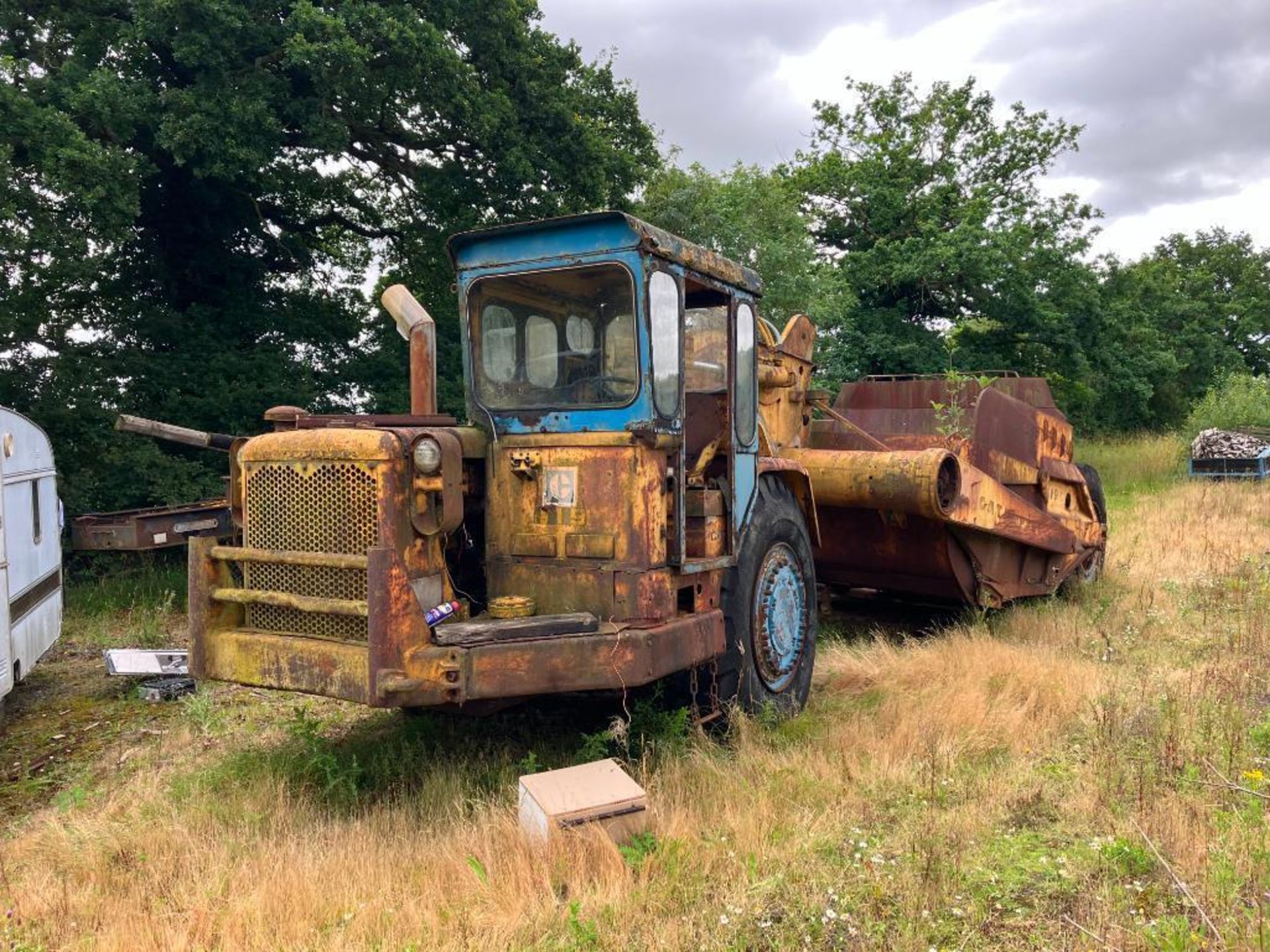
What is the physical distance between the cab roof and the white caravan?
3205mm

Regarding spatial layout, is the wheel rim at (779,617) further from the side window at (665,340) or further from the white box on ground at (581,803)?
the white box on ground at (581,803)

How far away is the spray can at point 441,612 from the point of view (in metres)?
3.73

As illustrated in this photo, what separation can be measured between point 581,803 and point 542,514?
130 cm

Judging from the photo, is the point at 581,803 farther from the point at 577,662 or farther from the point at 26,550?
the point at 26,550

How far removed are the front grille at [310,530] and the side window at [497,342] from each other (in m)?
1.02

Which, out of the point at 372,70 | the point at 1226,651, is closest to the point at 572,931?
the point at 1226,651

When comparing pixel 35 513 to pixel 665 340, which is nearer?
pixel 665 340

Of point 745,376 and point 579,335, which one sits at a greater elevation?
point 579,335

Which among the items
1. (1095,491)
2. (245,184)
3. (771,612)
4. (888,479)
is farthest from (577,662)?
(245,184)

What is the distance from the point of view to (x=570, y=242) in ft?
13.7

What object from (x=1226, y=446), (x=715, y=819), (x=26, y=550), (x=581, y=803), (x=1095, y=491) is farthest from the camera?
(x=1226, y=446)

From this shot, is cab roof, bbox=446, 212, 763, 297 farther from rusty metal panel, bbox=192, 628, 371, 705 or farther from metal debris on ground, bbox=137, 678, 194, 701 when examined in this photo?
metal debris on ground, bbox=137, 678, 194, 701

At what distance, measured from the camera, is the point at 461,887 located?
311cm

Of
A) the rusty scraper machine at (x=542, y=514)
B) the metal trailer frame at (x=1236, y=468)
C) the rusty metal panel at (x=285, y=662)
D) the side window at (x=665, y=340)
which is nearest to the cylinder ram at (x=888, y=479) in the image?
the rusty scraper machine at (x=542, y=514)
